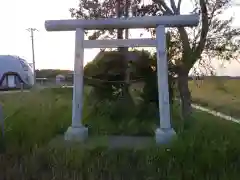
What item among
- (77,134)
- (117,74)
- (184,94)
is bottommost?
(77,134)

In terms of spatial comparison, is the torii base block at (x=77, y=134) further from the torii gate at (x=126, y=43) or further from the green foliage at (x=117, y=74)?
the green foliage at (x=117, y=74)

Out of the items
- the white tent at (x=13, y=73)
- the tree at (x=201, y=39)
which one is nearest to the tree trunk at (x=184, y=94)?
the tree at (x=201, y=39)

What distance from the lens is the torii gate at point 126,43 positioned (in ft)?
24.6

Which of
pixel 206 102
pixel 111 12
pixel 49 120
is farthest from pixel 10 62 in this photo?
pixel 49 120

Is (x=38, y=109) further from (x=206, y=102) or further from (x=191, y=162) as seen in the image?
(x=206, y=102)

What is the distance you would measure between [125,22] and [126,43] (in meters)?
0.38

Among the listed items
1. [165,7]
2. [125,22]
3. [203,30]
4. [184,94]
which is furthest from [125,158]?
[165,7]

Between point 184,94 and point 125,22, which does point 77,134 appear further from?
point 184,94

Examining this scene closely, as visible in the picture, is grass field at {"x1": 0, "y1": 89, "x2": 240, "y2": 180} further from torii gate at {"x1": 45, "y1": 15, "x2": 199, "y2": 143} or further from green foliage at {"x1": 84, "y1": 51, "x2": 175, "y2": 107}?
green foliage at {"x1": 84, "y1": 51, "x2": 175, "y2": 107}

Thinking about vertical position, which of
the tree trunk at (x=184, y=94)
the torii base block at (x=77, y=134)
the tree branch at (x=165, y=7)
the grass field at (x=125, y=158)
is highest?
the tree branch at (x=165, y=7)

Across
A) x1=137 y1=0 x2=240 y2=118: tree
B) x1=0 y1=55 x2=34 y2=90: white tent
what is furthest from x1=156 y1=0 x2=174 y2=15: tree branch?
x1=0 y1=55 x2=34 y2=90: white tent

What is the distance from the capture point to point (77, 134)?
7.55 metres

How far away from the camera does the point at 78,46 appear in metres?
7.85

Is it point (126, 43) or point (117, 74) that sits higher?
point (126, 43)
